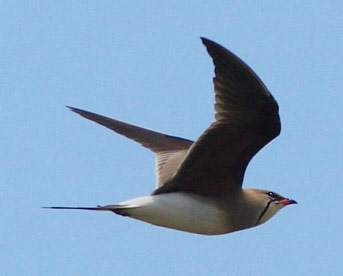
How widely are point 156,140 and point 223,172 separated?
4.73 feet

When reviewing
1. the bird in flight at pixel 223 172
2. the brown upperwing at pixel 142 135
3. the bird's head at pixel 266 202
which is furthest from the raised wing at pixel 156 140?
the bird's head at pixel 266 202

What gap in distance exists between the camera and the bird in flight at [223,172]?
8266mm

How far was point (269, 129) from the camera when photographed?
335 inches

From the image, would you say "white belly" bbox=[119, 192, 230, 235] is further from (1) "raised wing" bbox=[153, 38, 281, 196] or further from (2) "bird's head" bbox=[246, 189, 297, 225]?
(2) "bird's head" bbox=[246, 189, 297, 225]

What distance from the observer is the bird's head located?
922 cm

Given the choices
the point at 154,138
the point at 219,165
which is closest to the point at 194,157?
the point at 219,165

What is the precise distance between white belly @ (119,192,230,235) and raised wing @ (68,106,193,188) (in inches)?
34.3

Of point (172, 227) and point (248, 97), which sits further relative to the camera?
point (172, 227)

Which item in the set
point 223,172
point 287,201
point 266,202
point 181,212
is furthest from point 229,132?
point 287,201

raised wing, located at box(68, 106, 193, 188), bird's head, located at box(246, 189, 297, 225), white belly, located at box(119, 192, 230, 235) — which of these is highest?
raised wing, located at box(68, 106, 193, 188)

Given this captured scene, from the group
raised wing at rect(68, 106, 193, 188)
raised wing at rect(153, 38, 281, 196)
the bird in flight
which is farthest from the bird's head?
raised wing at rect(68, 106, 193, 188)

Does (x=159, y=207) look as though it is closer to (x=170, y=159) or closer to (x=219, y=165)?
(x=219, y=165)

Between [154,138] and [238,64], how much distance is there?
7.60ft

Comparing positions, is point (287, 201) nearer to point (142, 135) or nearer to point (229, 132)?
point (229, 132)
